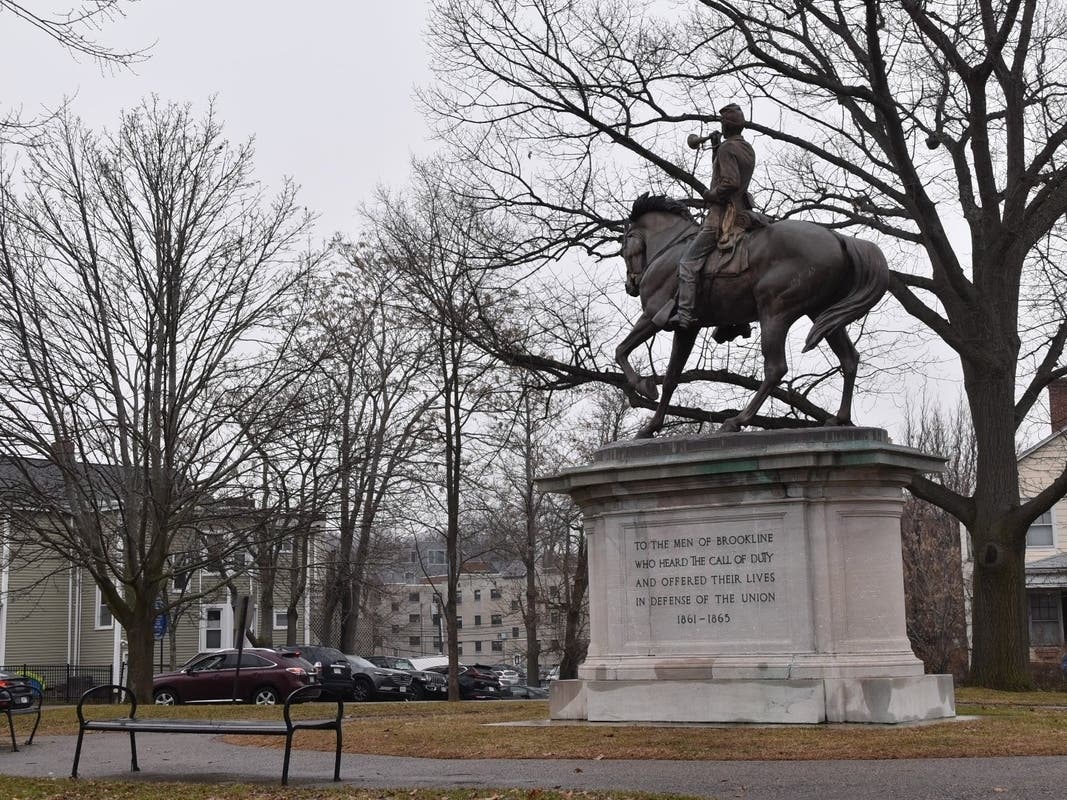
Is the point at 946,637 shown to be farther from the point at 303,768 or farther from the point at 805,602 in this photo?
the point at 303,768

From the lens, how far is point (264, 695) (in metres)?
29.1

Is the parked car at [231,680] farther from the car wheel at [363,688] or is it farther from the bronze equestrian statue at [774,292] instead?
the bronze equestrian statue at [774,292]

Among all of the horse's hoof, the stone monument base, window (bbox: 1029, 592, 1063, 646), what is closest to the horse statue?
the horse's hoof

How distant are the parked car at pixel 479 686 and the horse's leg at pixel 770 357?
2868 centimetres

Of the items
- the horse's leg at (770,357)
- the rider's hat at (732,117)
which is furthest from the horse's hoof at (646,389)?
the rider's hat at (732,117)

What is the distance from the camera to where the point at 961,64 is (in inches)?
851

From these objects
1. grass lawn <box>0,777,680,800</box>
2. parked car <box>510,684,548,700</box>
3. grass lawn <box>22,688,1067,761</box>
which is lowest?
parked car <box>510,684,548,700</box>

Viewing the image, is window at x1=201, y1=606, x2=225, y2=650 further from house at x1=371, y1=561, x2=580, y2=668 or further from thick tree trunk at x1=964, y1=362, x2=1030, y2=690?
thick tree trunk at x1=964, y1=362, x2=1030, y2=690

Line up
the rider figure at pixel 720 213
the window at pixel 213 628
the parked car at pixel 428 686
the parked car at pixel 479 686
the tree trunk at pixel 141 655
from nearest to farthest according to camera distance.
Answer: the rider figure at pixel 720 213
the tree trunk at pixel 141 655
the parked car at pixel 428 686
the parked car at pixel 479 686
the window at pixel 213 628

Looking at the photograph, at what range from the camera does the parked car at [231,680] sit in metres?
29.0

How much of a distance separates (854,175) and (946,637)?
26060 millimetres

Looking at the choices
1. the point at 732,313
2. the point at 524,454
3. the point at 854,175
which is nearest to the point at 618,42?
the point at 854,175

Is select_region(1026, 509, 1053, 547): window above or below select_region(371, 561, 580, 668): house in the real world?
above

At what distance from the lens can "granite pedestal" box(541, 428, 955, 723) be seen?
42.9ft
